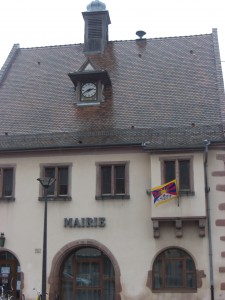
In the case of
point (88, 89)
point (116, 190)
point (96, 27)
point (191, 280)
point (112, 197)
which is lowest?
point (191, 280)

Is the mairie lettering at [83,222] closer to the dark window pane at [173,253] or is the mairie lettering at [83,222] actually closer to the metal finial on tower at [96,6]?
the dark window pane at [173,253]

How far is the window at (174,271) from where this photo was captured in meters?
20.8

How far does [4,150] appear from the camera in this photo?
22781mm

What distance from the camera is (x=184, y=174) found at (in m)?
21.4

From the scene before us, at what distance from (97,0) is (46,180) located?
16.9 metres

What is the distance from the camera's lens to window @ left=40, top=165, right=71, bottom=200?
876 inches

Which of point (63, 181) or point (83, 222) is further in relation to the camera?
point (63, 181)

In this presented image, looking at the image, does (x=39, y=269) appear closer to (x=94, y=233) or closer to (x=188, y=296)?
(x=94, y=233)

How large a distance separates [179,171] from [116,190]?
9.24 ft

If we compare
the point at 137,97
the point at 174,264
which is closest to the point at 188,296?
the point at 174,264

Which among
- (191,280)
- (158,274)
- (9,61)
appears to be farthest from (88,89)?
(191,280)

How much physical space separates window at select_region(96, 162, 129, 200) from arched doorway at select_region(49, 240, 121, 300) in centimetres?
213

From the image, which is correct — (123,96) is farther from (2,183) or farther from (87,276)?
(87,276)

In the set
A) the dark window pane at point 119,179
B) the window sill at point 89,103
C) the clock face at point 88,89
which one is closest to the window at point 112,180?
the dark window pane at point 119,179
